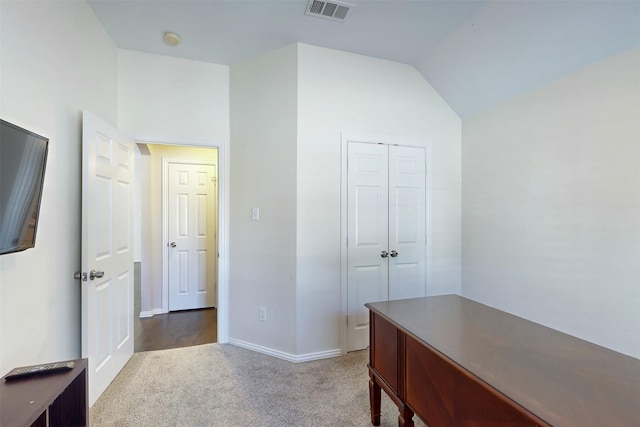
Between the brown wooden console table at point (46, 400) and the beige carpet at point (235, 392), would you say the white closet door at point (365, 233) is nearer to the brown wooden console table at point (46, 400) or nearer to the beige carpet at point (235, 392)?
the beige carpet at point (235, 392)

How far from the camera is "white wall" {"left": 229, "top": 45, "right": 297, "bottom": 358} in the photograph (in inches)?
104

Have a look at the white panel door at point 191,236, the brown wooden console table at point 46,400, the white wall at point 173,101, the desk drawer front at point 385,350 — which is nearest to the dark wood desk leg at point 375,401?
the desk drawer front at point 385,350

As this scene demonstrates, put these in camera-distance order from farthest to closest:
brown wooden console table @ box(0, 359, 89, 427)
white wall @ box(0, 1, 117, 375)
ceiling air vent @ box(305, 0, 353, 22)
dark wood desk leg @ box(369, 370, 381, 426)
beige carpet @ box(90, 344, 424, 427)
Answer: ceiling air vent @ box(305, 0, 353, 22)
beige carpet @ box(90, 344, 424, 427)
dark wood desk leg @ box(369, 370, 381, 426)
white wall @ box(0, 1, 117, 375)
brown wooden console table @ box(0, 359, 89, 427)

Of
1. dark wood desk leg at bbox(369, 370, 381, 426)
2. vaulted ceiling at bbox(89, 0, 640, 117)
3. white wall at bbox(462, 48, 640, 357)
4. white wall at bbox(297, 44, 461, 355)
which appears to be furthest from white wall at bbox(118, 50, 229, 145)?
white wall at bbox(462, 48, 640, 357)

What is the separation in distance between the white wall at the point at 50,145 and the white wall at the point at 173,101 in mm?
410

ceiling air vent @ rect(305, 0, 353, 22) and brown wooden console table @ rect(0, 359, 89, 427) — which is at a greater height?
ceiling air vent @ rect(305, 0, 353, 22)

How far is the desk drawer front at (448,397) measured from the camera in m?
0.94

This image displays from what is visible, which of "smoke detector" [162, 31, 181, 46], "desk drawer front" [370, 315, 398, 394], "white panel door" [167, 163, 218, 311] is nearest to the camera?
"desk drawer front" [370, 315, 398, 394]

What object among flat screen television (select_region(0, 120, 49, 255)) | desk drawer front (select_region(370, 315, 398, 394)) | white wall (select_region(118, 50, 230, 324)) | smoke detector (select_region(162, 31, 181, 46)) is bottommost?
desk drawer front (select_region(370, 315, 398, 394))

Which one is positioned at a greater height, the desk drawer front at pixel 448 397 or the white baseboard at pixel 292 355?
the desk drawer front at pixel 448 397

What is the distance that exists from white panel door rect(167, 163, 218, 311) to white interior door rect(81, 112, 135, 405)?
1.30 m

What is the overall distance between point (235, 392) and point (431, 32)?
126 inches

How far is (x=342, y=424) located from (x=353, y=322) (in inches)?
41.0

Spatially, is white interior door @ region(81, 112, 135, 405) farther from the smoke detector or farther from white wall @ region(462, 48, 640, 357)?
white wall @ region(462, 48, 640, 357)
